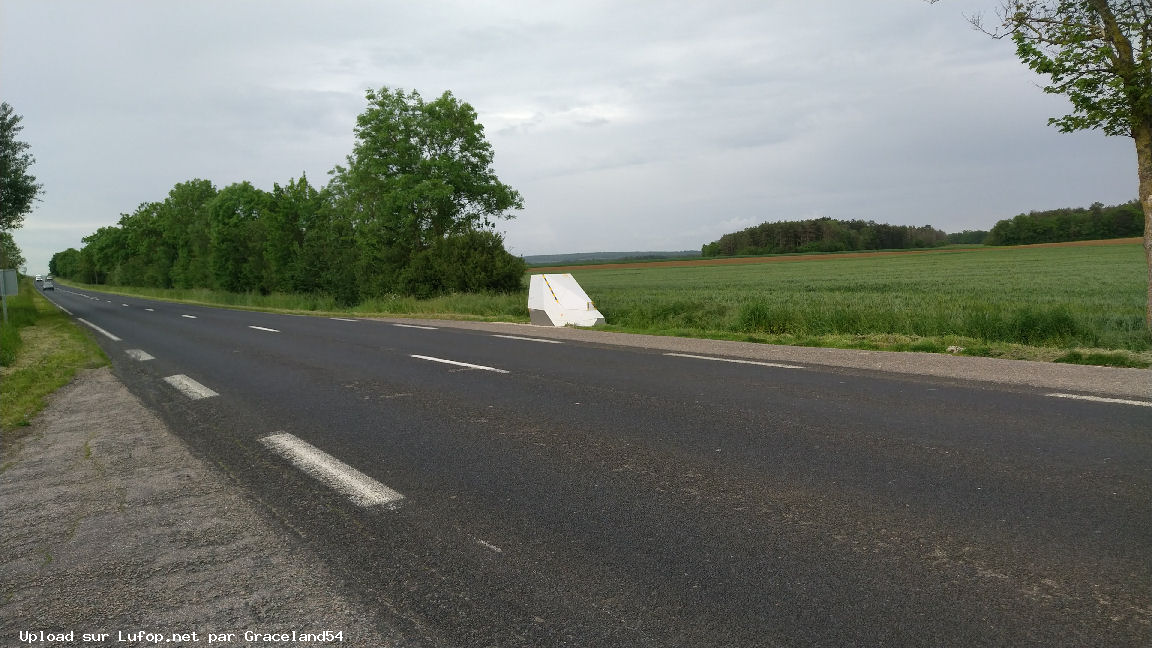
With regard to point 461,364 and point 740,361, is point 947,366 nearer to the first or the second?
point 740,361

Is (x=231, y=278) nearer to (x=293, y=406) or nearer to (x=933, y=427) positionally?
(x=293, y=406)

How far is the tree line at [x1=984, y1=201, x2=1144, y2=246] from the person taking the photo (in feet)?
296

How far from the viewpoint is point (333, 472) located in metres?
4.79

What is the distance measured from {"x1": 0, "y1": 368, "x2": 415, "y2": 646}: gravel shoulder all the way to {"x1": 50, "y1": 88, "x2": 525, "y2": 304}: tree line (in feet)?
85.7

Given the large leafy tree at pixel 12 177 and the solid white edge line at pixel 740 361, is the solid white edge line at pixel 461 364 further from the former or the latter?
the large leafy tree at pixel 12 177

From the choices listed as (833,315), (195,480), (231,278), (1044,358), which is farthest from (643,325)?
(231,278)

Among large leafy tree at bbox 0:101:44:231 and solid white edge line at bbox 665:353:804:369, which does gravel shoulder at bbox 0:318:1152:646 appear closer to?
solid white edge line at bbox 665:353:804:369

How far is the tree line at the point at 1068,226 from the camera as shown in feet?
296

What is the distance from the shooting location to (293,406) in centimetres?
746

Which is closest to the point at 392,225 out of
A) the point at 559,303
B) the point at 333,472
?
the point at 559,303

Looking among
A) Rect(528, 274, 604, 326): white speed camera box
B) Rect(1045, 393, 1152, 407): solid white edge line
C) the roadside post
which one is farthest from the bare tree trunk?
the roadside post

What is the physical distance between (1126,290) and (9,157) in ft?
150

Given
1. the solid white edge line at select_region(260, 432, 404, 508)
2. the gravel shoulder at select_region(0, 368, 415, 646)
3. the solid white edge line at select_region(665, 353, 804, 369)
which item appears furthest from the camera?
the solid white edge line at select_region(665, 353, 804, 369)

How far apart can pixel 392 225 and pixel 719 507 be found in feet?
125
